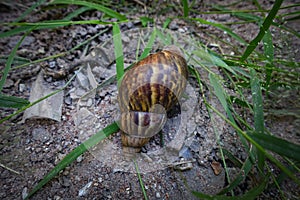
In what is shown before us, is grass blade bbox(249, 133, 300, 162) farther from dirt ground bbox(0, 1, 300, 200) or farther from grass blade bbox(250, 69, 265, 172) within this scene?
dirt ground bbox(0, 1, 300, 200)

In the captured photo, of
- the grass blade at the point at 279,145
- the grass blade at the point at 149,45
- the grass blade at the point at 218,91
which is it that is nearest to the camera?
the grass blade at the point at 279,145

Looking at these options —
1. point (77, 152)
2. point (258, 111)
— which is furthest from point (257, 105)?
point (77, 152)

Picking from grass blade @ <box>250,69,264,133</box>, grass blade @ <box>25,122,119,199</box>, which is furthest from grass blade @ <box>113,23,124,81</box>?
grass blade @ <box>250,69,264,133</box>

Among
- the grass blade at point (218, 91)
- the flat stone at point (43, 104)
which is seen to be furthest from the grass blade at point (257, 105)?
the flat stone at point (43, 104)

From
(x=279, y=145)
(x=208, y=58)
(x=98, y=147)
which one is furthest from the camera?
(x=208, y=58)

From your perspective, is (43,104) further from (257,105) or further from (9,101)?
(257,105)

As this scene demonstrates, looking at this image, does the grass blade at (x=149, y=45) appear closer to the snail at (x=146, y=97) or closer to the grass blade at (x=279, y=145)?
the snail at (x=146, y=97)

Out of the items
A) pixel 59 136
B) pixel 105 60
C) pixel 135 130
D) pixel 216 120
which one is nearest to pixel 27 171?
pixel 59 136
